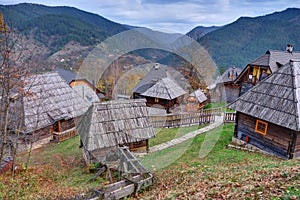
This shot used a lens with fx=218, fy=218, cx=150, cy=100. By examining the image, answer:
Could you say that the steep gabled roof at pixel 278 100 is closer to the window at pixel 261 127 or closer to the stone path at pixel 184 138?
the window at pixel 261 127

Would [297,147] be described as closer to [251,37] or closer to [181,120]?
[181,120]

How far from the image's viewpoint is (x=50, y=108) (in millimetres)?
17031

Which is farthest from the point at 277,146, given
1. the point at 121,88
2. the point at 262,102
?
the point at 121,88

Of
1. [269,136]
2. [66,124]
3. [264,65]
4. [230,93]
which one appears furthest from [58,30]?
[269,136]

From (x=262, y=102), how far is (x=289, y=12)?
273 ft

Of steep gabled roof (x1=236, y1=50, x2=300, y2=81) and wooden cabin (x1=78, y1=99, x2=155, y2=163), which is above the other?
steep gabled roof (x1=236, y1=50, x2=300, y2=81)

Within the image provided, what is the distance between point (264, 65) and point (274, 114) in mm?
10097

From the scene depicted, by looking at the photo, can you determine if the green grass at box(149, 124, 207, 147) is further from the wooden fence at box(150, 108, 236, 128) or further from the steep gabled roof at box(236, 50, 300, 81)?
the steep gabled roof at box(236, 50, 300, 81)

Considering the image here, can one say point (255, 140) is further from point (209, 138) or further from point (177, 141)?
point (177, 141)

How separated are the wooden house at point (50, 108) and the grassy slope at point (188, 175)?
2.11 metres

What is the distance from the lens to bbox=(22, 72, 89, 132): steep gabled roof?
15.6 m

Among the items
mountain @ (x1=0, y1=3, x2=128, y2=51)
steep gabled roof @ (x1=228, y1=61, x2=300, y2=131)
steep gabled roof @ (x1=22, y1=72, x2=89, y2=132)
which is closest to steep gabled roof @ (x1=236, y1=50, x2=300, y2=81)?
steep gabled roof @ (x1=228, y1=61, x2=300, y2=131)

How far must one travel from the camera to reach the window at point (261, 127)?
1162 centimetres

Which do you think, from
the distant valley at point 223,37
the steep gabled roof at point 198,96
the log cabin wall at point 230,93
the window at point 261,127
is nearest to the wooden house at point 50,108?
the steep gabled roof at point 198,96
